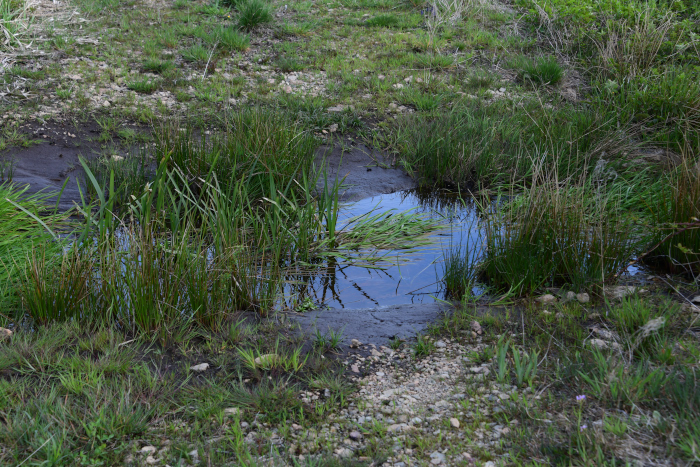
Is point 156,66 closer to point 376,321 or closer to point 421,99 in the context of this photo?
point 421,99

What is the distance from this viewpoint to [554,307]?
2877 mm

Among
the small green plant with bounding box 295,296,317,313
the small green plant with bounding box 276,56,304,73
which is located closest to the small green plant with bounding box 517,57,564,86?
the small green plant with bounding box 276,56,304,73

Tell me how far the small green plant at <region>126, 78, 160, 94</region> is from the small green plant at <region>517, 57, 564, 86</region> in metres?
4.46

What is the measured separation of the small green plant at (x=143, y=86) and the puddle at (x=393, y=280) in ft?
10.8

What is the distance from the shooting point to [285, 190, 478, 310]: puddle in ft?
11.0

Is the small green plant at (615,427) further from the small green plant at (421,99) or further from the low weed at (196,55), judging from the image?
the low weed at (196,55)

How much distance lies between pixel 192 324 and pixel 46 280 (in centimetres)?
76


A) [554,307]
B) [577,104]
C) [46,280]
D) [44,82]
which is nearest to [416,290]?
[554,307]

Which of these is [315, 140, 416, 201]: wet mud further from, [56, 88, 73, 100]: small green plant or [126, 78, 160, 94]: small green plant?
[56, 88, 73, 100]: small green plant

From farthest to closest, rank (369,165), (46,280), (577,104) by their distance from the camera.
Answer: (577,104)
(369,165)
(46,280)

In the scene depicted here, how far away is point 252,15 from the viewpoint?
7879 millimetres

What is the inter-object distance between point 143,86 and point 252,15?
2437mm

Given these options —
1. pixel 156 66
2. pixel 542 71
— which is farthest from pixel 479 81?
pixel 156 66

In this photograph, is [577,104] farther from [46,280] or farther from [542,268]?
[46,280]
